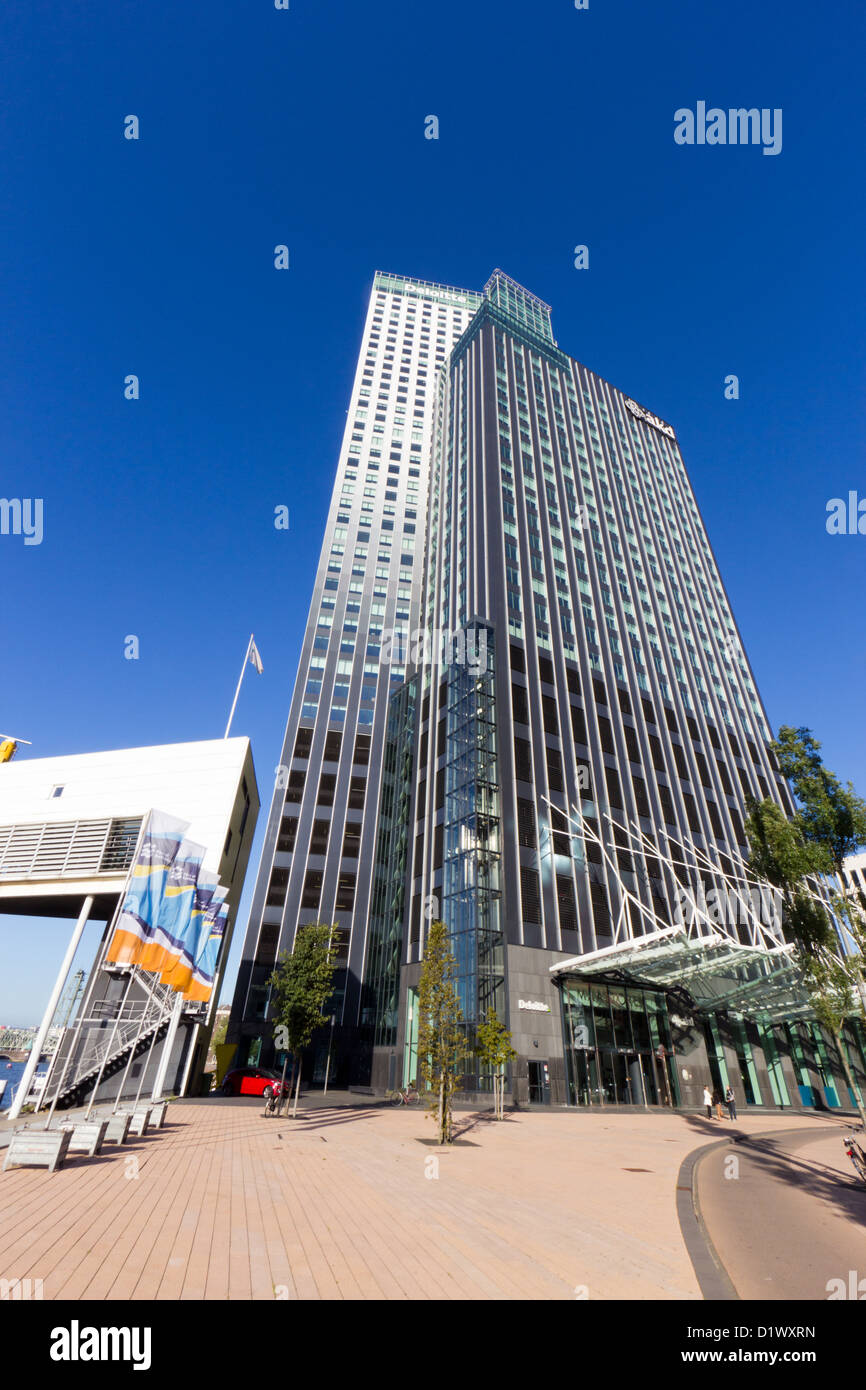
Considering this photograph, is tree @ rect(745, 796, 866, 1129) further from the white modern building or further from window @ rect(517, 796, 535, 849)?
the white modern building

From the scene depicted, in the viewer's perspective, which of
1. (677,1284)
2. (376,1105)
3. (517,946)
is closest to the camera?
(677,1284)

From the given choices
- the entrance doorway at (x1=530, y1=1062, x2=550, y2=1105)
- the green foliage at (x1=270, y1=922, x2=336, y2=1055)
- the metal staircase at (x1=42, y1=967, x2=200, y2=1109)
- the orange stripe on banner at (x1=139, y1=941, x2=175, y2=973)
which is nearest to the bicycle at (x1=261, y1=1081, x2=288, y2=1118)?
the green foliage at (x1=270, y1=922, x2=336, y2=1055)

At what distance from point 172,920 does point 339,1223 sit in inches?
607

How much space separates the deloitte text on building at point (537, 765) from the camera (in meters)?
39.2

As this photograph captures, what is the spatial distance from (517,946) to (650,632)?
42081 mm

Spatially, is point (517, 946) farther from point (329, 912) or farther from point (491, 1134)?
point (329, 912)

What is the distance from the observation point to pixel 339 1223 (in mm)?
9648

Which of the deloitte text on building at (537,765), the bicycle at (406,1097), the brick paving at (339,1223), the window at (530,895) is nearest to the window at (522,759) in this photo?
the deloitte text on building at (537,765)

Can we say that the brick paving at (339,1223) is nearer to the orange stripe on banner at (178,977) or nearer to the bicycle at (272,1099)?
the orange stripe on banner at (178,977)

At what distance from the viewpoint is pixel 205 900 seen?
27594mm

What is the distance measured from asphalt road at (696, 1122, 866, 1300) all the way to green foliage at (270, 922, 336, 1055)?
766 inches

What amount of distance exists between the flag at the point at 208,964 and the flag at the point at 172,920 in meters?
2.41

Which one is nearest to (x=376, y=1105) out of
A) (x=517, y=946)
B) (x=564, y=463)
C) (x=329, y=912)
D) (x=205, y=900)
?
(x=517, y=946)

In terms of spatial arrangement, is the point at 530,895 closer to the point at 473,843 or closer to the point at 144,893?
the point at 473,843
